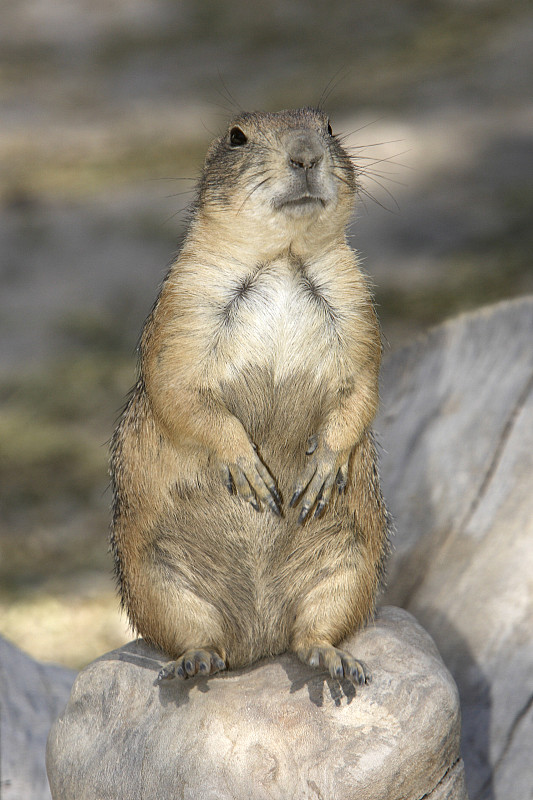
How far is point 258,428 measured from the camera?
11.7ft

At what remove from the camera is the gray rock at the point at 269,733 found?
3.20 meters

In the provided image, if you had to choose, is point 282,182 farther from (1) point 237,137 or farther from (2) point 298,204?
(1) point 237,137

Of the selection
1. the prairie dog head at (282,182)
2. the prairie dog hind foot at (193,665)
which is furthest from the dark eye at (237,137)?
the prairie dog hind foot at (193,665)

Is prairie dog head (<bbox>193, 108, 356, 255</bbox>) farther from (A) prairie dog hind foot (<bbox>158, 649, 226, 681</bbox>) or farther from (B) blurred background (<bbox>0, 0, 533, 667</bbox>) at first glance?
(B) blurred background (<bbox>0, 0, 533, 667</bbox>)

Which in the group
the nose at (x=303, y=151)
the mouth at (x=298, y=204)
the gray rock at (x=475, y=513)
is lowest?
the gray rock at (x=475, y=513)

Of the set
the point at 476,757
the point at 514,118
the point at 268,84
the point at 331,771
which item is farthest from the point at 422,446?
the point at 268,84

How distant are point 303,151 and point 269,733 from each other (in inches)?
77.9

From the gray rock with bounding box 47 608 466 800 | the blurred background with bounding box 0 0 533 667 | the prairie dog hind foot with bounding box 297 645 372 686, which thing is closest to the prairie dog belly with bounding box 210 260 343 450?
the prairie dog hind foot with bounding box 297 645 372 686

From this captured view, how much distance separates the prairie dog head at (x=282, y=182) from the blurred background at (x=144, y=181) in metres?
1.79

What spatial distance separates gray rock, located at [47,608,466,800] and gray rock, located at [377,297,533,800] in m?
0.89

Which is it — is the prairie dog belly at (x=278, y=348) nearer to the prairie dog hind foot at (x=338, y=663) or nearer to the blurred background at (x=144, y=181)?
the prairie dog hind foot at (x=338, y=663)

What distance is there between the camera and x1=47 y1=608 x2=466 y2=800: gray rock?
126 inches

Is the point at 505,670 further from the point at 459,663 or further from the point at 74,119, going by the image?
the point at 74,119

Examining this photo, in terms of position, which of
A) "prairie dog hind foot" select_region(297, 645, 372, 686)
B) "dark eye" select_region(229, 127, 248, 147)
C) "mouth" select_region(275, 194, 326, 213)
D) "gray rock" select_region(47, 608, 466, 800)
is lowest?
"gray rock" select_region(47, 608, 466, 800)
